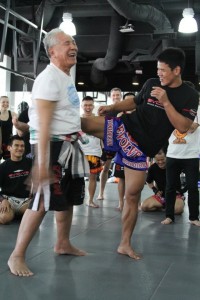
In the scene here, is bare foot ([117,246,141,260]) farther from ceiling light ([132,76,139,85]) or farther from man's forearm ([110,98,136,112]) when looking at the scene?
ceiling light ([132,76,139,85])

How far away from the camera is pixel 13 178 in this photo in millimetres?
3971

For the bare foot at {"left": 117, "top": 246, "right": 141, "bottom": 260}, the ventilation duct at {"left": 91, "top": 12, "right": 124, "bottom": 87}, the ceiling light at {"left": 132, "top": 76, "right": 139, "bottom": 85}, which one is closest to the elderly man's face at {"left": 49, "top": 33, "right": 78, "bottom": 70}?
the bare foot at {"left": 117, "top": 246, "right": 141, "bottom": 260}

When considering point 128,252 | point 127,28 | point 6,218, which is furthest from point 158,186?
point 127,28

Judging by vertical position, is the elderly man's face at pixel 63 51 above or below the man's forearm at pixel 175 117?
above

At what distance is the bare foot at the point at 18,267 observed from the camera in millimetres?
2234

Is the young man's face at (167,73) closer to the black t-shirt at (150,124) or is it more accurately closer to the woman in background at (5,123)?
the black t-shirt at (150,124)

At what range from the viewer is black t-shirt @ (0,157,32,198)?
3.95 meters

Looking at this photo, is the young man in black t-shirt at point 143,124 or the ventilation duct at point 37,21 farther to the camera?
the ventilation duct at point 37,21

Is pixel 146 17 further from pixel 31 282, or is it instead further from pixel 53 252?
pixel 31 282

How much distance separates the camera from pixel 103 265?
251cm

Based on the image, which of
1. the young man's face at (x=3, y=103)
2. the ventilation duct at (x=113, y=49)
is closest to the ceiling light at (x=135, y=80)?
the ventilation duct at (x=113, y=49)

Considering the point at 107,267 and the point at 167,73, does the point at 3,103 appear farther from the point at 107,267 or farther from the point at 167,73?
the point at 107,267

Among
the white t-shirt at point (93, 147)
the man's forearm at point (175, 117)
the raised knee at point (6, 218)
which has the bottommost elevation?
the raised knee at point (6, 218)

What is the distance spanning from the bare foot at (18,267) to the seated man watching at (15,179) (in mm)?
1592
